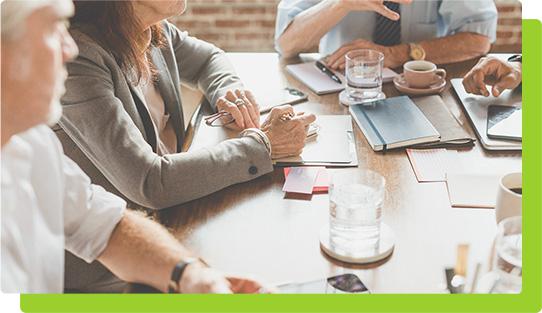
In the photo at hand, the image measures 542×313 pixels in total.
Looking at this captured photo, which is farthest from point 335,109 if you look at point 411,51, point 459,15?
point 459,15

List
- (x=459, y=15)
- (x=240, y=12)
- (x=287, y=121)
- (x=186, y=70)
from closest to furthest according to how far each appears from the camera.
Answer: (x=287, y=121) < (x=186, y=70) < (x=459, y=15) < (x=240, y=12)

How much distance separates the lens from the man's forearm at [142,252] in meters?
1.14

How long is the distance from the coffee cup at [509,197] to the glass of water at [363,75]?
59 centimetres

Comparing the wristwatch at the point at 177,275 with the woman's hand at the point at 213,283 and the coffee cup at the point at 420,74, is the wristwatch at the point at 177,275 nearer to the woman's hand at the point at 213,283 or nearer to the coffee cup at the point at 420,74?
the woman's hand at the point at 213,283

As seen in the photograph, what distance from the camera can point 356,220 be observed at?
3.90 feet

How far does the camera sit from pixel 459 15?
2170 mm

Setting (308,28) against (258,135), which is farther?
(308,28)

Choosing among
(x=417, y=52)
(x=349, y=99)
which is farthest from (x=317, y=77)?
(x=417, y=52)

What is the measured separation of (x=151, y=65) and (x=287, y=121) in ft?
1.38

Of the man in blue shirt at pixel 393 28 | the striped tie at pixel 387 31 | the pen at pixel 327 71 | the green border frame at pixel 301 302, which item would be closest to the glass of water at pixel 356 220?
the green border frame at pixel 301 302

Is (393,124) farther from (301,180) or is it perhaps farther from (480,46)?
(480,46)

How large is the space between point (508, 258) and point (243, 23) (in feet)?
9.18

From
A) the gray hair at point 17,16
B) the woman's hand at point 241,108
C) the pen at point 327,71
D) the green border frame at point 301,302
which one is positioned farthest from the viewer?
the pen at point 327,71

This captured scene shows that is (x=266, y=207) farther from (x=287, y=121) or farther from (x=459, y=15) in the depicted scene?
(x=459, y=15)
